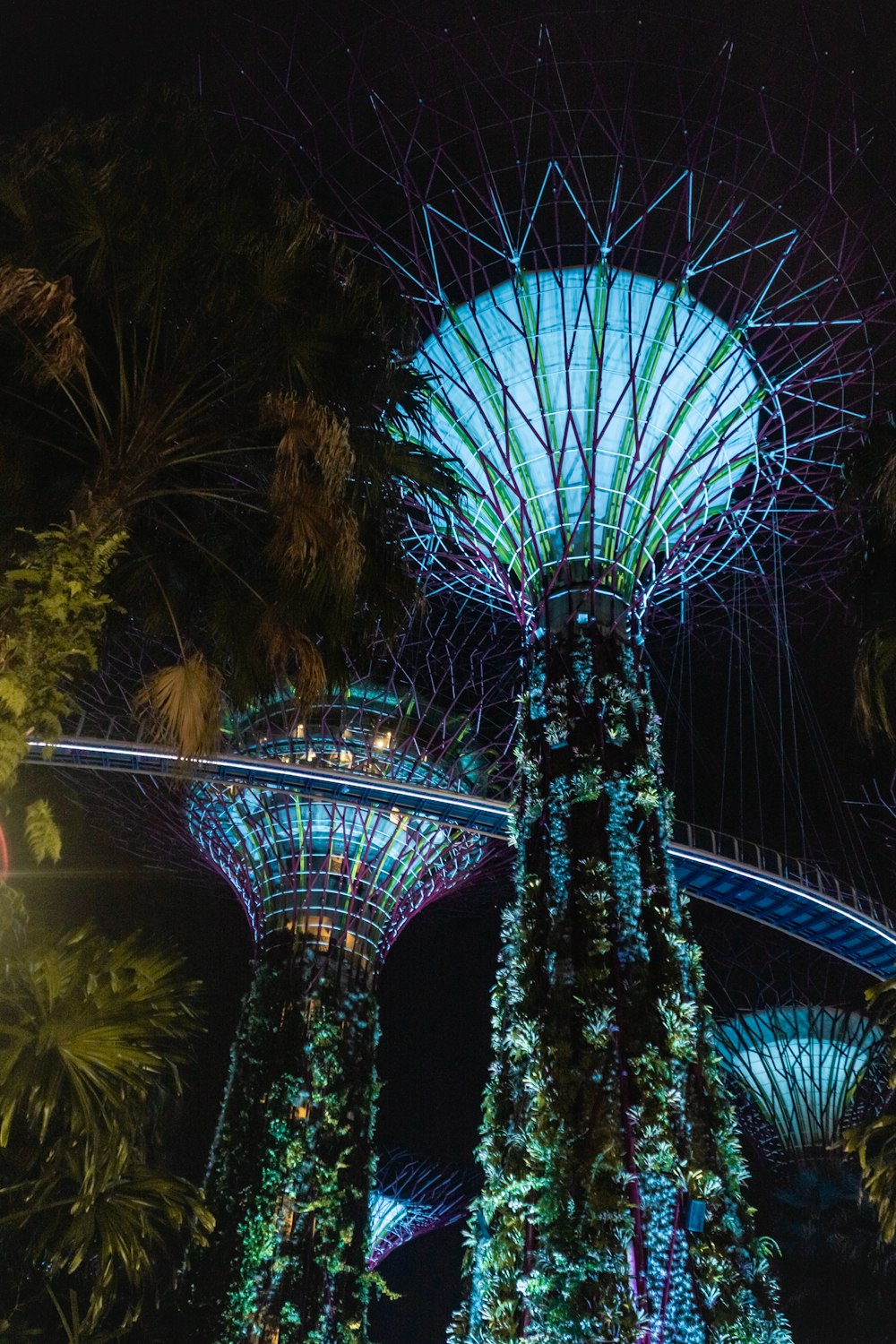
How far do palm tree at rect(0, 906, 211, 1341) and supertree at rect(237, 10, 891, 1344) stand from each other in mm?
3566

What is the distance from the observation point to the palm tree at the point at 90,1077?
25.7 feet

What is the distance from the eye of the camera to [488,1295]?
1038 centimetres

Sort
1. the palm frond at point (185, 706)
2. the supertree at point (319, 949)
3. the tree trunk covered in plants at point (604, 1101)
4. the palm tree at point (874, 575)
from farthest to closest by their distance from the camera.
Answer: the supertree at point (319, 949)
the palm tree at point (874, 575)
the tree trunk covered in plants at point (604, 1101)
the palm frond at point (185, 706)


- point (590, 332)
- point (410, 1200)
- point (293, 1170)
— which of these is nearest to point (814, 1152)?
point (410, 1200)

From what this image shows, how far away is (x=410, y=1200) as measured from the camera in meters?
36.3

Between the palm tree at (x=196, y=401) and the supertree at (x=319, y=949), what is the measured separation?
28.5 ft

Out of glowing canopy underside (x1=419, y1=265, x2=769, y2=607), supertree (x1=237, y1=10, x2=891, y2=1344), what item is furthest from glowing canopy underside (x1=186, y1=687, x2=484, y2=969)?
glowing canopy underside (x1=419, y1=265, x2=769, y2=607)

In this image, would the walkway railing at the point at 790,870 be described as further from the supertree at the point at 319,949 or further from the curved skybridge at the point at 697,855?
the supertree at the point at 319,949

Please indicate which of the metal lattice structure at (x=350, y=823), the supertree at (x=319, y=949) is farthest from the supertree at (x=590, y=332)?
the metal lattice structure at (x=350, y=823)

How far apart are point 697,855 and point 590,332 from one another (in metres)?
14.4

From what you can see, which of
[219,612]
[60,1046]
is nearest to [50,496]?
[219,612]

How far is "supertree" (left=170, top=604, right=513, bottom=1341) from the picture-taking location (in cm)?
2016

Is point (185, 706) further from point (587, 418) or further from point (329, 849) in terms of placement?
point (329, 849)

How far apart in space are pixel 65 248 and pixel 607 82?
9054mm
